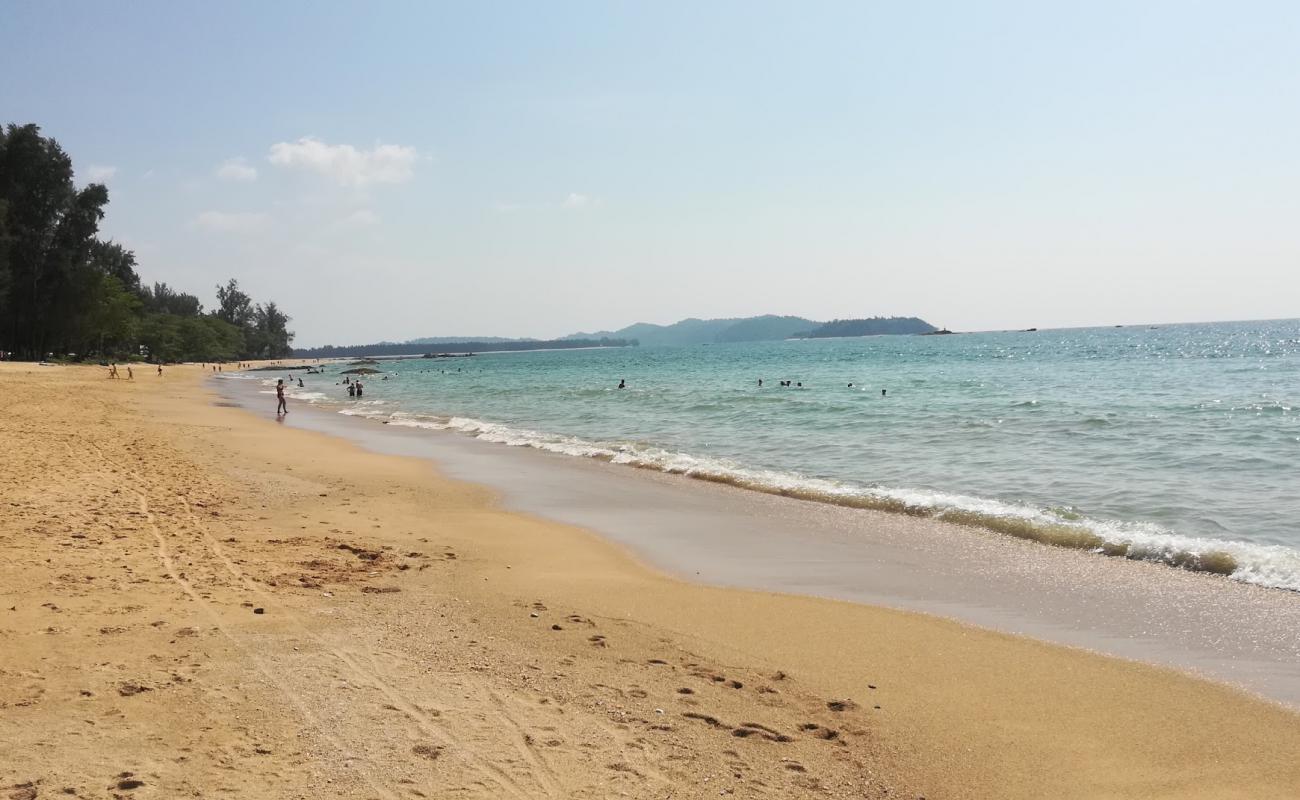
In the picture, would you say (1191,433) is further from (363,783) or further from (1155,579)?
(363,783)

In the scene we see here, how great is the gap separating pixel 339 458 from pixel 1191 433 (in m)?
20.6

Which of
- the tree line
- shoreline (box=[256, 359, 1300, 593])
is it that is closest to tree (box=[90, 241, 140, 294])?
the tree line

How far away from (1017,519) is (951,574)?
9.68ft

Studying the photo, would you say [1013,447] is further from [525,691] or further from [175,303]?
[175,303]

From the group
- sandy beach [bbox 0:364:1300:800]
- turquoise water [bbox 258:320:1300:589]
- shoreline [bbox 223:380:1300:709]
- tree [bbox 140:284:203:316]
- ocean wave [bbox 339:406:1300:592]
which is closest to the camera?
sandy beach [bbox 0:364:1300:800]

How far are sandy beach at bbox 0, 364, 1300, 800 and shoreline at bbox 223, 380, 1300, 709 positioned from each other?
489 mm

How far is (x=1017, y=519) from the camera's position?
11.2 m

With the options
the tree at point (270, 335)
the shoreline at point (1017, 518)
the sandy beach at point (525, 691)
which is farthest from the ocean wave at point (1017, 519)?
the tree at point (270, 335)

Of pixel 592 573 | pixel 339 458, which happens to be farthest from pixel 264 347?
pixel 592 573

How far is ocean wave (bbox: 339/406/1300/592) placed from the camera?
8711 millimetres

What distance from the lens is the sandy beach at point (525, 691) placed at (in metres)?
4.17

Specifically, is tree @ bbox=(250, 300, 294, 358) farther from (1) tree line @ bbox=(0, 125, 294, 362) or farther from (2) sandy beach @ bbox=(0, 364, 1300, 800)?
(2) sandy beach @ bbox=(0, 364, 1300, 800)

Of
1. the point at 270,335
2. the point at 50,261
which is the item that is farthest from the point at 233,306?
the point at 50,261

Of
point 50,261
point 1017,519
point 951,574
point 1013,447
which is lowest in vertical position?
point 951,574
